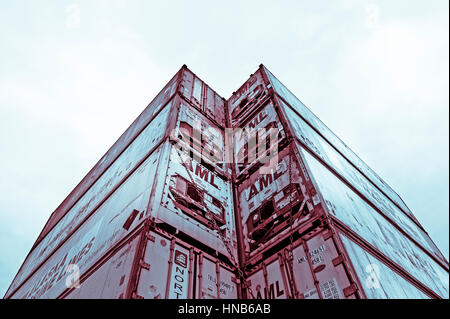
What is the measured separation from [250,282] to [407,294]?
3.00 meters

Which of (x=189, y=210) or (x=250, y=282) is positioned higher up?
(x=189, y=210)

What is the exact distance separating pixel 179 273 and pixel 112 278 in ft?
3.77

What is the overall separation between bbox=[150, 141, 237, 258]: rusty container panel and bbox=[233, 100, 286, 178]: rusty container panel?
4.15 feet

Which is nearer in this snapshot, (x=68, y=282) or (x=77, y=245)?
(x=68, y=282)

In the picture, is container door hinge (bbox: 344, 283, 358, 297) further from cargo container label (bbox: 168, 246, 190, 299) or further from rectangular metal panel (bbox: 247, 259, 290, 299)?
cargo container label (bbox: 168, 246, 190, 299)

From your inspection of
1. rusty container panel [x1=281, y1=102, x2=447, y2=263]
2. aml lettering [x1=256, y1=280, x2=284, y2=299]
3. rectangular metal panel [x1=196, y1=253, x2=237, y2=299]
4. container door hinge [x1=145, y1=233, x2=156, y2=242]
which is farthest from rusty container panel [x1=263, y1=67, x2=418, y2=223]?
container door hinge [x1=145, y1=233, x2=156, y2=242]

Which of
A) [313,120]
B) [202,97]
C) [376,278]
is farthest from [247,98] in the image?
[376,278]

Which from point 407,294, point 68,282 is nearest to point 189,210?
point 68,282

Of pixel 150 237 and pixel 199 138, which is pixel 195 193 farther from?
pixel 199 138

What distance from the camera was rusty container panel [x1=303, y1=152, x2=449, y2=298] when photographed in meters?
6.88

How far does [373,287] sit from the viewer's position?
505cm
